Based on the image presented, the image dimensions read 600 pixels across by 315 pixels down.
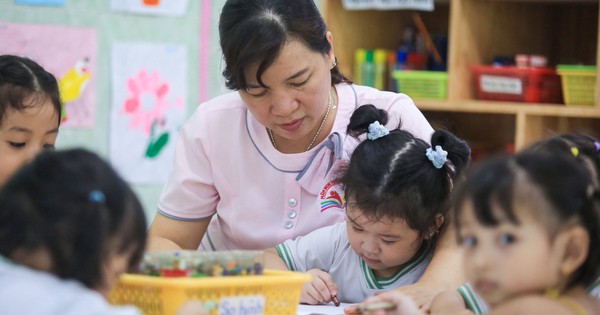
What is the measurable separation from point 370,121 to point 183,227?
465 millimetres

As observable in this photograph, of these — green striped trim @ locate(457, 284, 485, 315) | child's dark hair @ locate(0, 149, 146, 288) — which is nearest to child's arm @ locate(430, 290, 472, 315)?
green striped trim @ locate(457, 284, 485, 315)

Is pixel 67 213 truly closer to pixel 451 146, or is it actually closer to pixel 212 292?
pixel 212 292

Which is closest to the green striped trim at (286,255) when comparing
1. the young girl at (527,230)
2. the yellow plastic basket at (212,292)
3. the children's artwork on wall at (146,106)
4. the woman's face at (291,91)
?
the woman's face at (291,91)

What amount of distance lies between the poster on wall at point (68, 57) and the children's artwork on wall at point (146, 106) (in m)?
0.08

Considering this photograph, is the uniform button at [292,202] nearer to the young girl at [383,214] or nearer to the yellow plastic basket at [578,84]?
the young girl at [383,214]

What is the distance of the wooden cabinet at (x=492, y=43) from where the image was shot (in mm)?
2617

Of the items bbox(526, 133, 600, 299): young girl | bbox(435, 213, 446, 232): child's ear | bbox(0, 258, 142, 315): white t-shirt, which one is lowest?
bbox(435, 213, 446, 232): child's ear

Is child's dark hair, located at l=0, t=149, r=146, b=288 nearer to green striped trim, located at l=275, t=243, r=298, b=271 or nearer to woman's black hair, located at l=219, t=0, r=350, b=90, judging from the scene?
woman's black hair, located at l=219, t=0, r=350, b=90

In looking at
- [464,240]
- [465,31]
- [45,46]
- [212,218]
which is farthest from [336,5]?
[464,240]

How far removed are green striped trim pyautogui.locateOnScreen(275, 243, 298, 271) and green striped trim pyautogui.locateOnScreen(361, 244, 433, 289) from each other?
140mm

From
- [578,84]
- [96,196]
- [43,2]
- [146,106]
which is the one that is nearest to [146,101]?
[146,106]

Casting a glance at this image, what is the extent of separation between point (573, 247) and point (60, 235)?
57 centimetres

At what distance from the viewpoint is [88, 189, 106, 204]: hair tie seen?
97 centimetres

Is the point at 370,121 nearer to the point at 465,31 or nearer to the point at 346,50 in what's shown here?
the point at 465,31
